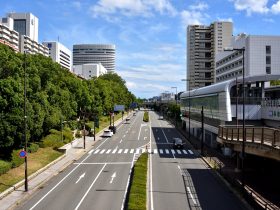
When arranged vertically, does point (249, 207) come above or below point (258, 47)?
below

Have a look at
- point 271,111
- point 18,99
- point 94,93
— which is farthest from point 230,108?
point 94,93

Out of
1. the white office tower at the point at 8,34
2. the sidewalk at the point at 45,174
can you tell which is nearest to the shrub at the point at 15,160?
the sidewalk at the point at 45,174

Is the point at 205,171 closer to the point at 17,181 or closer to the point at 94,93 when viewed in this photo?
the point at 17,181

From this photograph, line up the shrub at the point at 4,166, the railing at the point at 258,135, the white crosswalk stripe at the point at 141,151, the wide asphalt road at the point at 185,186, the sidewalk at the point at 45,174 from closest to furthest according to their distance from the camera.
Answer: the railing at the point at 258,135
the wide asphalt road at the point at 185,186
the sidewalk at the point at 45,174
the shrub at the point at 4,166
the white crosswalk stripe at the point at 141,151

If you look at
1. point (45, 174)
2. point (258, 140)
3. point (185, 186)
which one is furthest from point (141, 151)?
point (258, 140)

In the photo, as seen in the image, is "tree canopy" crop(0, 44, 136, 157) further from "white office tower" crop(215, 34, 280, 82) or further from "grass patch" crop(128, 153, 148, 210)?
"white office tower" crop(215, 34, 280, 82)

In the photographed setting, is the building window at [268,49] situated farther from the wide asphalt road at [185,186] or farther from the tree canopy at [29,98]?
the wide asphalt road at [185,186]

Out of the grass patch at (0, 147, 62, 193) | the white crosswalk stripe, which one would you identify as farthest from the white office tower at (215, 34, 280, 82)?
the grass patch at (0, 147, 62, 193)

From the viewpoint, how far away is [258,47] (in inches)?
5143

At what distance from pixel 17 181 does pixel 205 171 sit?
1925 cm

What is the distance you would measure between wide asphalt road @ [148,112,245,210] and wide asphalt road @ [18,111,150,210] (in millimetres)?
2776

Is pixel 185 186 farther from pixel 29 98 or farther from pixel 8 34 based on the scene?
pixel 8 34

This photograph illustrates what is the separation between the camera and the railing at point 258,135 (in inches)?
1086

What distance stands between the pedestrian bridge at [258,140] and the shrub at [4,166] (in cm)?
2119
